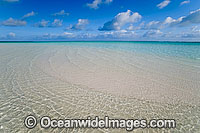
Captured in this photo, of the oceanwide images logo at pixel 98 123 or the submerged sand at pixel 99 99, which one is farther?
the submerged sand at pixel 99 99

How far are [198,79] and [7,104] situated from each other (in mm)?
9263

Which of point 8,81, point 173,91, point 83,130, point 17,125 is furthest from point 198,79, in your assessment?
point 8,81

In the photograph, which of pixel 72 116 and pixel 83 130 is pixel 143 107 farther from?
pixel 72 116

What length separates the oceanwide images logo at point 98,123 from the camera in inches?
117

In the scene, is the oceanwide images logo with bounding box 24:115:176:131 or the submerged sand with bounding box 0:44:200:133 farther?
the submerged sand with bounding box 0:44:200:133

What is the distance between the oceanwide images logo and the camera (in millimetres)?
2971

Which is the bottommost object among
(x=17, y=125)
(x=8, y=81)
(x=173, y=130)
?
(x=173, y=130)

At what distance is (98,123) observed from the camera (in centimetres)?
309

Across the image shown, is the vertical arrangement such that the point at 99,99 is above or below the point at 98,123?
above

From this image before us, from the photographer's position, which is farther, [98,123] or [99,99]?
[99,99]

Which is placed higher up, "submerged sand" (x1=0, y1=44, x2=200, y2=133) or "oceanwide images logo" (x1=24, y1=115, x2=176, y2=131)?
"submerged sand" (x1=0, y1=44, x2=200, y2=133)

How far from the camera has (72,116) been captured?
326 cm

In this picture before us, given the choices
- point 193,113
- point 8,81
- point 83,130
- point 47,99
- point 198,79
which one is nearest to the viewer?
point 83,130

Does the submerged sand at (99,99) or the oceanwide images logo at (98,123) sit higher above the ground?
the submerged sand at (99,99)
